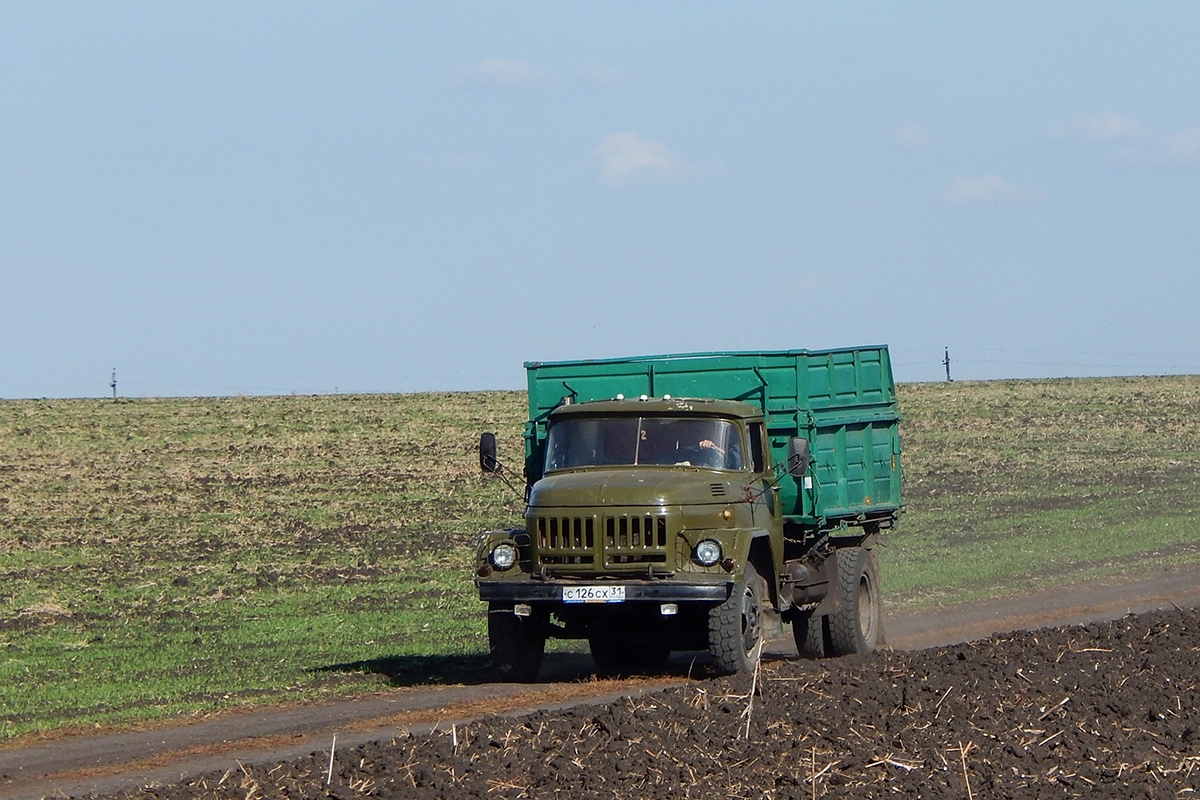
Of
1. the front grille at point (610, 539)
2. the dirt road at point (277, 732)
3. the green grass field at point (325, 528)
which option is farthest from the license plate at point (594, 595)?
the green grass field at point (325, 528)

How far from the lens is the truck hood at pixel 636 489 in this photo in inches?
598

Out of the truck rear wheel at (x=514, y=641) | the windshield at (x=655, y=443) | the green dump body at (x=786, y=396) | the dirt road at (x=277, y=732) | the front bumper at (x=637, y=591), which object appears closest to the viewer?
the dirt road at (x=277, y=732)

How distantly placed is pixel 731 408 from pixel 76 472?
30.2m

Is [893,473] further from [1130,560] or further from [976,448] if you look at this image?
[976,448]

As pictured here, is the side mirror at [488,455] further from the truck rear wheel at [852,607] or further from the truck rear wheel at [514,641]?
the truck rear wheel at [852,607]

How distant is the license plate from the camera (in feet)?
49.0

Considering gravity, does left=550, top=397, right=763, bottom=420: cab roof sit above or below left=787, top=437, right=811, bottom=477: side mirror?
above

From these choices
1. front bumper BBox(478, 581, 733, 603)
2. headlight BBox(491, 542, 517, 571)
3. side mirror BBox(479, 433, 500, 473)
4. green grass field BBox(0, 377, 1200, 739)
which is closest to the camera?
front bumper BBox(478, 581, 733, 603)

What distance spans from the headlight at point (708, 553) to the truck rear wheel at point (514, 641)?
1614 millimetres

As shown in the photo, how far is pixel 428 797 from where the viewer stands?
375 inches

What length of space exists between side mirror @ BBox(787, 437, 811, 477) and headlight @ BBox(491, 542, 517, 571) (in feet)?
8.52

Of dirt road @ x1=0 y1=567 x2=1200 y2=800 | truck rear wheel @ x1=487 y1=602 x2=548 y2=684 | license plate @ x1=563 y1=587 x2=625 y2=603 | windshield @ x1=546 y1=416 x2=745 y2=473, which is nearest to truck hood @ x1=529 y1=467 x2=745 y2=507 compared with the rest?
windshield @ x1=546 y1=416 x2=745 y2=473

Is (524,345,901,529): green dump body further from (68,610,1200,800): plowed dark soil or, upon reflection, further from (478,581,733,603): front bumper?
(68,610,1200,800): plowed dark soil

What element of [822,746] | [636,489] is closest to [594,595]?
[636,489]
